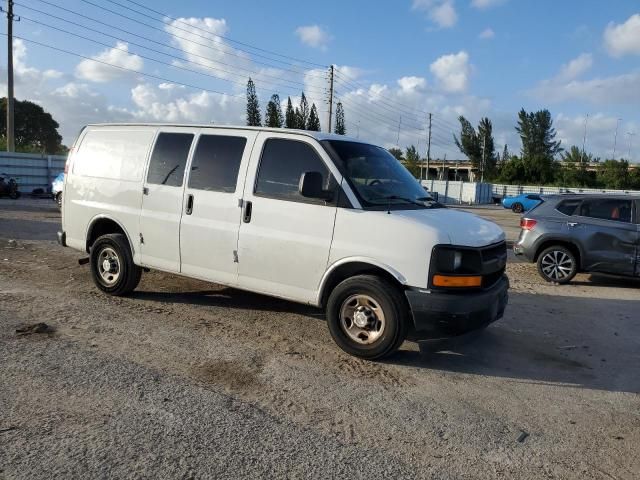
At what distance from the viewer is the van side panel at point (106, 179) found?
6.48 m

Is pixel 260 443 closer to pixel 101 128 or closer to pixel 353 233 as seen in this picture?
pixel 353 233

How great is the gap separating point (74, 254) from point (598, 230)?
30.7ft

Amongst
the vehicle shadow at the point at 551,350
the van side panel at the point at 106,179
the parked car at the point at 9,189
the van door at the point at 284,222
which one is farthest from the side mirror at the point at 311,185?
the parked car at the point at 9,189

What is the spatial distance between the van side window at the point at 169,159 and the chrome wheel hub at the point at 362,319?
2493 millimetres

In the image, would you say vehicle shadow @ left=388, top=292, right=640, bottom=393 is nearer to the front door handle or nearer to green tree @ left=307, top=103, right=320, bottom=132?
the front door handle

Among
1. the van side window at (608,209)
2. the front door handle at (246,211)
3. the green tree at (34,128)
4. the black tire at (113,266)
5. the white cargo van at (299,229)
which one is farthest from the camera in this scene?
the green tree at (34,128)

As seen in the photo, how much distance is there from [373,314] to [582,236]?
20.1ft

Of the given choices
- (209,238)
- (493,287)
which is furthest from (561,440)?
(209,238)

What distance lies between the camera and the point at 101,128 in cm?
698

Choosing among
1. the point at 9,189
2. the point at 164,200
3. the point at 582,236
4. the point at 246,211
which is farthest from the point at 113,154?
the point at 9,189

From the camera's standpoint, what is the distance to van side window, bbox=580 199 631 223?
9.24 meters

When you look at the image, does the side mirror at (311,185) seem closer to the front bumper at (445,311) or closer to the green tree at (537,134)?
the front bumper at (445,311)

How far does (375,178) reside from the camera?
545 cm

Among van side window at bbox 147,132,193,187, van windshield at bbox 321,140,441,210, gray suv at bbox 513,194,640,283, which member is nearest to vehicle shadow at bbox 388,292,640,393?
van windshield at bbox 321,140,441,210
